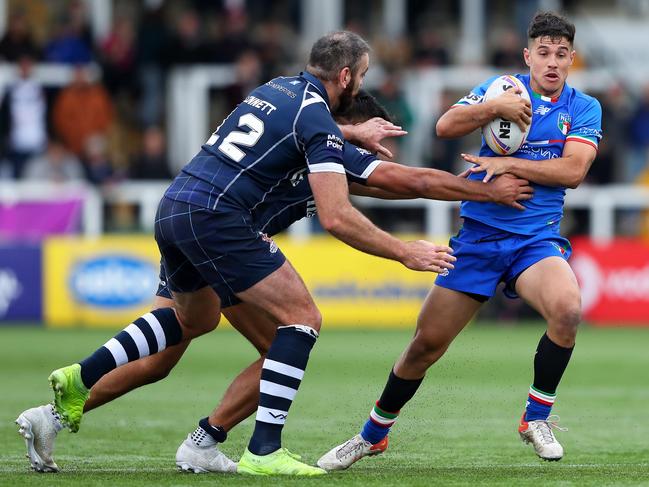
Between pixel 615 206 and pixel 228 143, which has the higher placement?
Result: pixel 228 143

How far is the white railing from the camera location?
1864 cm

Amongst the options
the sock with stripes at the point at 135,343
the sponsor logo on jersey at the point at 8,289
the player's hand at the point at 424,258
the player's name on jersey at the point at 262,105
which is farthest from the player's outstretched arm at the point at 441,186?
the sponsor logo on jersey at the point at 8,289

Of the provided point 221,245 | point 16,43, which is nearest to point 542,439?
point 221,245

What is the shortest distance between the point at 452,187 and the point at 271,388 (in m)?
1.50

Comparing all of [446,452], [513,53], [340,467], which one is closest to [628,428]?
[446,452]

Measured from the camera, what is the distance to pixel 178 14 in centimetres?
2327

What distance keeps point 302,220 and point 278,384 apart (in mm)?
12508

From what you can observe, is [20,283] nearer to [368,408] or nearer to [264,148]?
[368,408]

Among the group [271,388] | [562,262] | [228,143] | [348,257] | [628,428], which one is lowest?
[348,257]

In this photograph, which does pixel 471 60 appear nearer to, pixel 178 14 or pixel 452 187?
pixel 178 14

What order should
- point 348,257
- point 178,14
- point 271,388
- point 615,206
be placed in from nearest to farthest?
1. point 271,388
2. point 348,257
3. point 615,206
4. point 178,14

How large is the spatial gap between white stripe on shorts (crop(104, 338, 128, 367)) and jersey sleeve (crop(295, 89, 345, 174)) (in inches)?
57.7

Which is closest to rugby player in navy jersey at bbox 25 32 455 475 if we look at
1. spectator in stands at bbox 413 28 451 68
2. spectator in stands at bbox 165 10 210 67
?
spectator in stands at bbox 165 10 210 67

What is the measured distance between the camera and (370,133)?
7.73 meters
